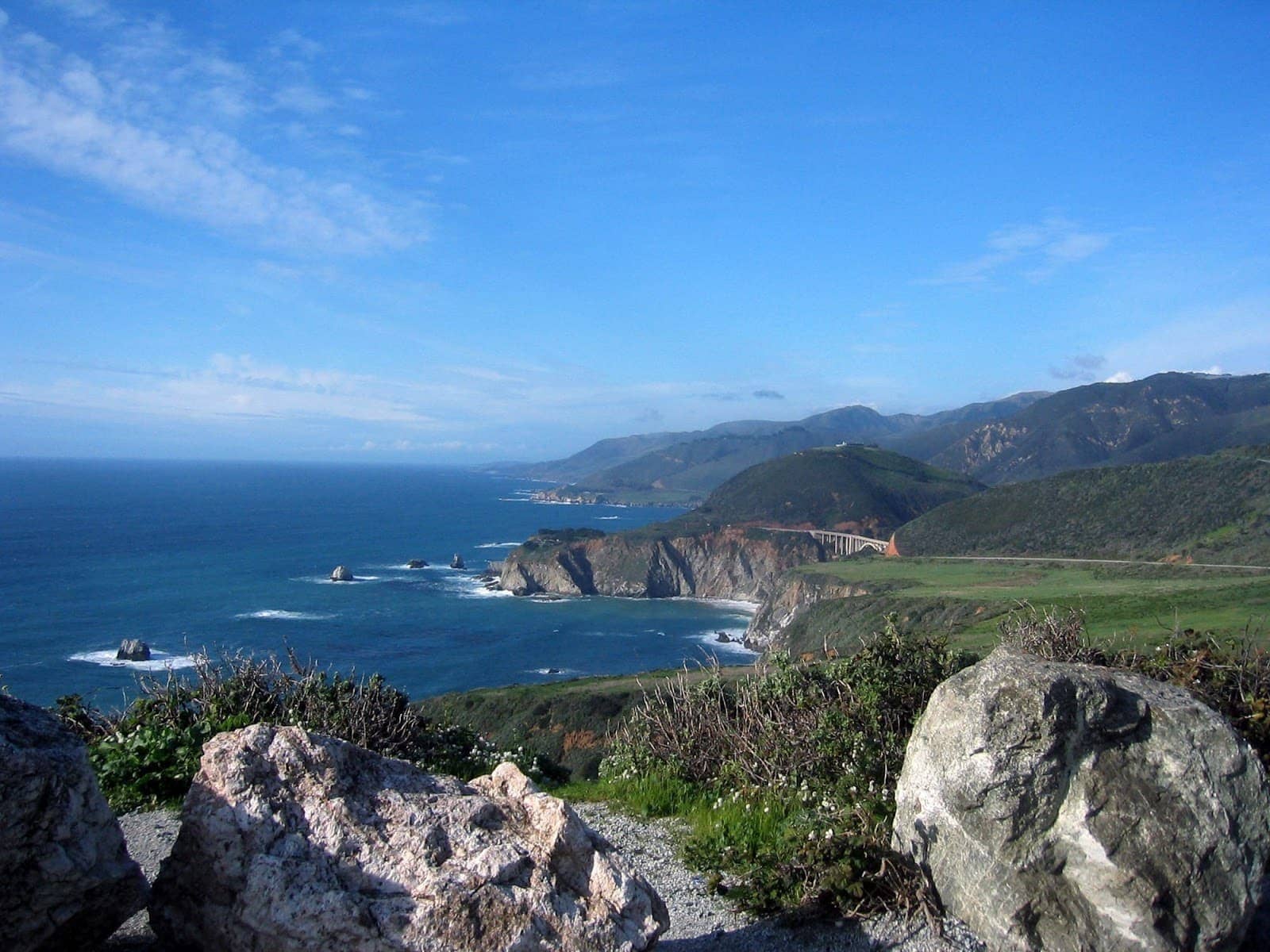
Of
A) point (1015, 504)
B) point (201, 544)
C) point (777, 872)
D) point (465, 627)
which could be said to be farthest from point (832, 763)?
point (201, 544)

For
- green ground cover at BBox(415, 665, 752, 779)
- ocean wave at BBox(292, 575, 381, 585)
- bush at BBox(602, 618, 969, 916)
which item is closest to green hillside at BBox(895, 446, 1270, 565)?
green ground cover at BBox(415, 665, 752, 779)

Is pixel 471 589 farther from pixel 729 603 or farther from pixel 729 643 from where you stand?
pixel 729 643

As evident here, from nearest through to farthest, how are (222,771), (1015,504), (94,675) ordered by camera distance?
(222,771), (94,675), (1015,504)

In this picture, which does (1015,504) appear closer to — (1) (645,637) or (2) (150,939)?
(1) (645,637)

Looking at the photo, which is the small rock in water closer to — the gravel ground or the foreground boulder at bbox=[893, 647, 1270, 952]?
the gravel ground

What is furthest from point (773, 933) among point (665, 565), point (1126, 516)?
point (665, 565)

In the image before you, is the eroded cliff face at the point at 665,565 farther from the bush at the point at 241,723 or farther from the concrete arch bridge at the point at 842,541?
the bush at the point at 241,723
